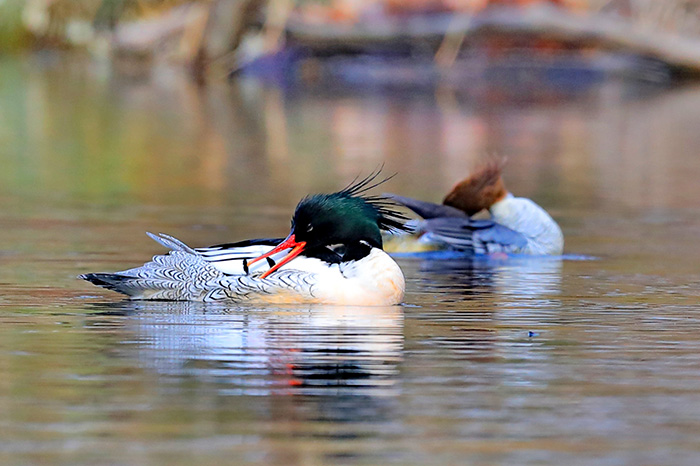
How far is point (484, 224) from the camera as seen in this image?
9.74 meters

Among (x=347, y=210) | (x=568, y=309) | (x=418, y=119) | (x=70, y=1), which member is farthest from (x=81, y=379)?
(x=70, y=1)

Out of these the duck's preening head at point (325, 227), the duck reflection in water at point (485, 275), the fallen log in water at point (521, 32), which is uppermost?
the fallen log in water at point (521, 32)

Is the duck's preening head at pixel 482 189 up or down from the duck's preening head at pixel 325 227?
up

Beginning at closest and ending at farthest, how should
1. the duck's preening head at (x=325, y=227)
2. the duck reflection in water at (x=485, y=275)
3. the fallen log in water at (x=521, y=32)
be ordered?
the duck's preening head at (x=325, y=227), the duck reflection in water at (x=485, y=275), the fallen log in water at (x=521, y=32)

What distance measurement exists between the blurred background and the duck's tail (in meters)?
0.11

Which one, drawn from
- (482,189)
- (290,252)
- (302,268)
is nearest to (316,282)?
(302,268)

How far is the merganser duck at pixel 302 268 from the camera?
275 inches

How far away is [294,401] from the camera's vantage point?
515cm

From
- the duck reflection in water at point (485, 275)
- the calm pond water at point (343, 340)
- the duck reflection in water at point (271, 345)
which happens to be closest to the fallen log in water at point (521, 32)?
the calm pond water at point (343, 340)

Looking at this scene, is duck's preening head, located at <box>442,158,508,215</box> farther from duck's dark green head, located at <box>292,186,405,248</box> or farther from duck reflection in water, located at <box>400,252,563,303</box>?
duck's dark green head, located at <box>292,186,405,248</box>

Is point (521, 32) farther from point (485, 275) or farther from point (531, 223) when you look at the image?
point (485, 275)

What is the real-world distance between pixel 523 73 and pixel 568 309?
2652 cm

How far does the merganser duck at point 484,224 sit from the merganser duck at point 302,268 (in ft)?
7.38

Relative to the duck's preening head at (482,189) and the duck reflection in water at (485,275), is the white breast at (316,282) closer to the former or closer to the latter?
the duck reflection in water at (485,275)
